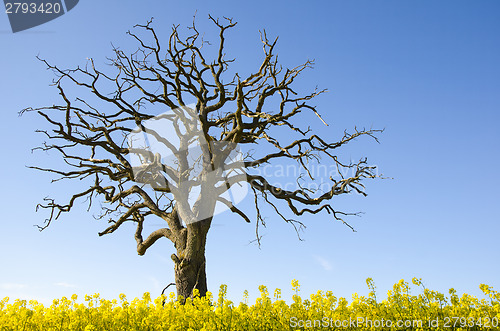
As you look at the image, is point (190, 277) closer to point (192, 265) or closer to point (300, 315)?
point (192, 265)

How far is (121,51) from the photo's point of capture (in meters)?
13.2

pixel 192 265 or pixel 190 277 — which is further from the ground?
pixel 192 265

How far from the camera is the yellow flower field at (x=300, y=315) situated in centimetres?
556

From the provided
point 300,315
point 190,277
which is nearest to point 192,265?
point 190,277

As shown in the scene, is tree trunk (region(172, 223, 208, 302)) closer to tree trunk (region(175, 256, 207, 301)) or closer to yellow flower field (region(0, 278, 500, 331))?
tree trunk (region(175, 256, 207, 301))

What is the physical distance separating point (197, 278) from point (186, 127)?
4495 mm

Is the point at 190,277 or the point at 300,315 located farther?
the point at 190,277

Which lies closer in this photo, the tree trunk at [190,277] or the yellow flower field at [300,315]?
the yellow flower field at [300,315]

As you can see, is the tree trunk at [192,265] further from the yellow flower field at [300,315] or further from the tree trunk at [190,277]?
the yellow flower field at [300,315]

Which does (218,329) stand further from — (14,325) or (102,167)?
(102,167)

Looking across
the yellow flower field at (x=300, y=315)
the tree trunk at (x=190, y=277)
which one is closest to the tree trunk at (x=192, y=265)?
the tree trunk at (x=190, y=277)

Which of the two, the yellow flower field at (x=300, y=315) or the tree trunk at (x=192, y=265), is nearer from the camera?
the yellow flower field at (x=300, y=315)

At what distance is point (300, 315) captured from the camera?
5.98 m

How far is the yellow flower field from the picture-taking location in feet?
18.2
